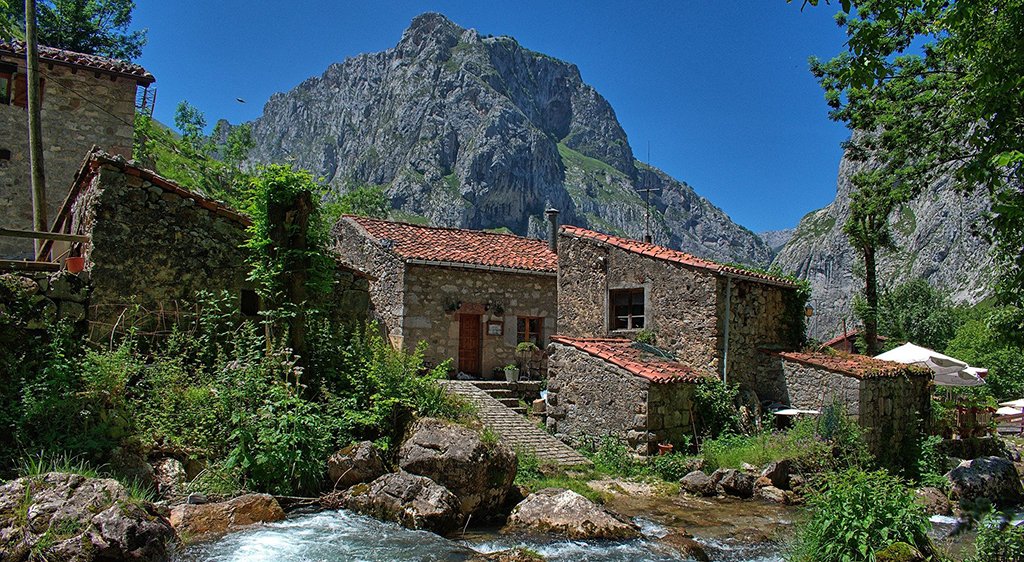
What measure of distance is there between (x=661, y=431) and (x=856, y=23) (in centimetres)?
841

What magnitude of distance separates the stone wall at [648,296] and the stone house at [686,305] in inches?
0.9

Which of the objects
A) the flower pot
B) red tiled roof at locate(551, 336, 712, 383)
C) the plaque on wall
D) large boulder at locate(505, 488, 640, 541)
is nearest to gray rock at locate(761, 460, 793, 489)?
red tiled roof at locate(551, 336, 712, 383)

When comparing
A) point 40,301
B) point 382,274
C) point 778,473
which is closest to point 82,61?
point 382,274

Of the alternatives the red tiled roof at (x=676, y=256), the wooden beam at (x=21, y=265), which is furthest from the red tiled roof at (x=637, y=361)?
the wooden beam at (x=21, y=265)

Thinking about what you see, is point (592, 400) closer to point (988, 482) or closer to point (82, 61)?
point (988, 482)

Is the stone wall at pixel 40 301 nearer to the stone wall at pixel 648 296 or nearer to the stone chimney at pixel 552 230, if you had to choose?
the stone wall at pixel 648 296

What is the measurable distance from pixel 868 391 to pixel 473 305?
1035cm

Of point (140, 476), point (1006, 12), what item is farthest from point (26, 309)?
point (1006, 12)

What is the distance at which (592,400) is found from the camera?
1454 cm

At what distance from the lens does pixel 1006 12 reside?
6.51 m

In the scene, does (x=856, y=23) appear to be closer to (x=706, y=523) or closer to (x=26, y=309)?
(x=706, y=523)

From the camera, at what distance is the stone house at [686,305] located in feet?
50.2

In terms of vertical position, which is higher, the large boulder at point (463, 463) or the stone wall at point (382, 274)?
the stone wall at point (382, 274)

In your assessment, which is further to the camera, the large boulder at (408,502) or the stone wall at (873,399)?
the stone wall at (873,399)
